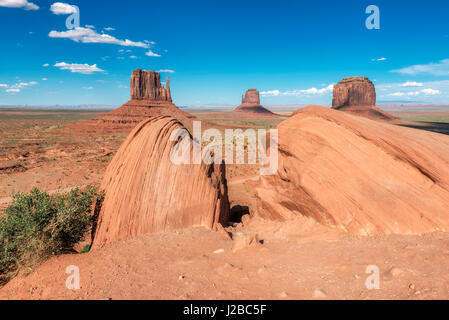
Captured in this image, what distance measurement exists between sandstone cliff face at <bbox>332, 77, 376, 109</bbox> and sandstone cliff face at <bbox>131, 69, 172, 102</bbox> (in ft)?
291

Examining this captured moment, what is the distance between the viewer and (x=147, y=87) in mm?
98062

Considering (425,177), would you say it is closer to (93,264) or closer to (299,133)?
(299,133)

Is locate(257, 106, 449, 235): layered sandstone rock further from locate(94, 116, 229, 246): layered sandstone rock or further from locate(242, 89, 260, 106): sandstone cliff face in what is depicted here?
locate(242, 89, 260, 106): sandstone cliff face

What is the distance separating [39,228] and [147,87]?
321 ft

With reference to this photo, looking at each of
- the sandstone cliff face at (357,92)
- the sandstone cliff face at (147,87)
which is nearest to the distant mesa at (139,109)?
the sandstone cliff face at (147,87)

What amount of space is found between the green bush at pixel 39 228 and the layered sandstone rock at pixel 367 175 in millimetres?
6654

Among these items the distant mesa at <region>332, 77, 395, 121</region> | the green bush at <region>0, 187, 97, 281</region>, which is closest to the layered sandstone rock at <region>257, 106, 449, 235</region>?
the green bush at <region>0, 187, 97, 281</region>

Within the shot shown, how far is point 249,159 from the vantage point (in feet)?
119

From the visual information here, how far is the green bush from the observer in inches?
265

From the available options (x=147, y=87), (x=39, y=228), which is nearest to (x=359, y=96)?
(x=147, y=87)

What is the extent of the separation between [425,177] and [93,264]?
866cm

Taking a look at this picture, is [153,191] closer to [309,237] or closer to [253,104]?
[309,237]
